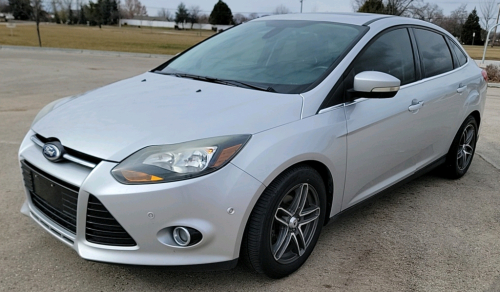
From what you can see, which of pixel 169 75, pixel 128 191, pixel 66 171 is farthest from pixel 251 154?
pixel 169 75

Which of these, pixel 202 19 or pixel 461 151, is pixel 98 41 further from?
A: pixel 202 19

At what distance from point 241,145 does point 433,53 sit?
260cm

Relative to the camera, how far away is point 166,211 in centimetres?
219

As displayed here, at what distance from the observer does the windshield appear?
304cm

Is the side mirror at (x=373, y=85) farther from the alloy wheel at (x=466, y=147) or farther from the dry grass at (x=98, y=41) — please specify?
the dry grass at (x=98, y=41)

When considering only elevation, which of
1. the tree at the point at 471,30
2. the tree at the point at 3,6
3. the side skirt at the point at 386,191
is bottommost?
the side skirt at the point at 386,191

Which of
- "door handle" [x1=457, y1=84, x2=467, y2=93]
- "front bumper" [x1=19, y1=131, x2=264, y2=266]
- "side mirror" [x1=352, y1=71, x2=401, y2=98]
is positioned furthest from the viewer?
"door handle" [x1=457, y1=84, x2=467, y2=93]

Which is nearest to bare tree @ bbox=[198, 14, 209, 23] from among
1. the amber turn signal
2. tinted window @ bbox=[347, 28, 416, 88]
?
tinted window @ bbox=[347, 28, 416, 88]

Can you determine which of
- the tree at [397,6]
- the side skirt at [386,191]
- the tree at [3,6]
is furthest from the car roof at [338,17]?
the tree at [3,6]

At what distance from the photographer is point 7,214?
349 centimetres

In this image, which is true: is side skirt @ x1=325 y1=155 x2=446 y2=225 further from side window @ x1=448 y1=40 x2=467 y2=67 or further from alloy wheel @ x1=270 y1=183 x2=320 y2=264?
side window @ x1=448 y1=40 x2=467 y2=67

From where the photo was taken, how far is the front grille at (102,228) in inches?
87.7

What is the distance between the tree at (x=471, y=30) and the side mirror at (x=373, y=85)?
74011 millimetres

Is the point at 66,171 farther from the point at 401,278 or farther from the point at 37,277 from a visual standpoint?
the point at 401,278
